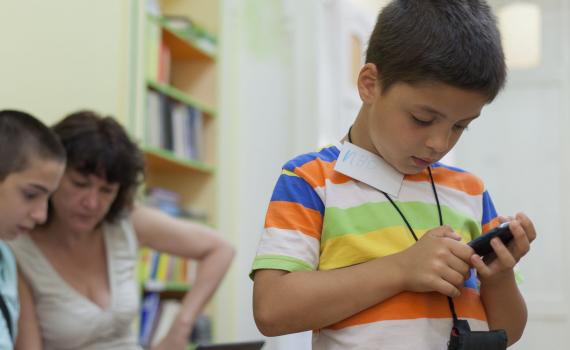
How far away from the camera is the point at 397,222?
927 mm

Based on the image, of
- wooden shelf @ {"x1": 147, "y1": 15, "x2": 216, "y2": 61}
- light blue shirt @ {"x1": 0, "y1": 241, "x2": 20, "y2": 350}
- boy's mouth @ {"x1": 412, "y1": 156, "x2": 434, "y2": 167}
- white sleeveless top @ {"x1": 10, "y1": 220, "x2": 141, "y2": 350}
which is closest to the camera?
boy's mouth @ {"x1": 412, "y1": 156, "x2": 434, "y2": 167}

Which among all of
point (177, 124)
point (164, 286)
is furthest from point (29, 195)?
point (177, 124)

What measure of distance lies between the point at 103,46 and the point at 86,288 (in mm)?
880

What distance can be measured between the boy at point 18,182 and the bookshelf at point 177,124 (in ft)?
4.06

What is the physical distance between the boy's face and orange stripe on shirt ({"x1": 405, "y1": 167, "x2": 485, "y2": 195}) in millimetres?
66

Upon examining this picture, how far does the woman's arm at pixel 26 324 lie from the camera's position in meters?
1.65

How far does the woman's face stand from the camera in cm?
181

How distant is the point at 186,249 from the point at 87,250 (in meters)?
0.36

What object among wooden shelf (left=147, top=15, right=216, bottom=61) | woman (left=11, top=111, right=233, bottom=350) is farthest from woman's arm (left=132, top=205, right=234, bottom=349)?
wooden shelf (left=147, top=15, right=216, bottom=61)

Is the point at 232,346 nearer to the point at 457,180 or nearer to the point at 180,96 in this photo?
the point at 457,180

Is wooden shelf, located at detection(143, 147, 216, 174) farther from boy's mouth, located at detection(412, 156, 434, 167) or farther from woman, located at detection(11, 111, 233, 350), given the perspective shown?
boy's mouth, located at detection(412, 156, 434, 167)

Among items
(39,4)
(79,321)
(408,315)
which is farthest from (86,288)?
(408,315)

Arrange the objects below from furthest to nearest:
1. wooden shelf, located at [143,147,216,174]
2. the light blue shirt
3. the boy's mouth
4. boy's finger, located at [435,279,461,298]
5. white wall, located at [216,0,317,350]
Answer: white wall, located at [216,0,317,350] → wooden shelf, located at [143,147,216,174] → the light blue shirt → the boy's mouth → boy's finger, located at [435,279,461,298]

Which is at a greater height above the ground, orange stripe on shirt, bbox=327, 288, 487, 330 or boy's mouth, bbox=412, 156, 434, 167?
boy's mouth, bbox=412, 156, 434, 167
